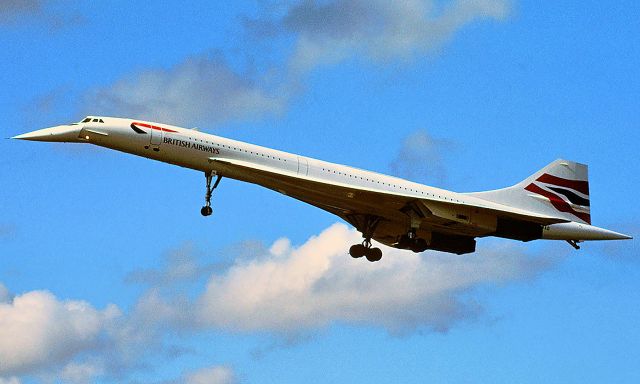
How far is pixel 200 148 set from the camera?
43625mm

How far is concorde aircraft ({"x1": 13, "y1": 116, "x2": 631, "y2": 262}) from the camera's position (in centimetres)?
4331

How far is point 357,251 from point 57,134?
12.0 m

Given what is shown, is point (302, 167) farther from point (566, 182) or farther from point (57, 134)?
Answer: point (566, 182)

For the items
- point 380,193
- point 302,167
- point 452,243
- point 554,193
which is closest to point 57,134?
point 302,167

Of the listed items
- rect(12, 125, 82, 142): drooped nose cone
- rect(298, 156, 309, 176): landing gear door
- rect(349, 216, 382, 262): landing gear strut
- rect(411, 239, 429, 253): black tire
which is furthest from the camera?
rect(349, 216, 382, 262): landing gear strut

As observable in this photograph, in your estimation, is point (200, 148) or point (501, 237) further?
point (501, 237)

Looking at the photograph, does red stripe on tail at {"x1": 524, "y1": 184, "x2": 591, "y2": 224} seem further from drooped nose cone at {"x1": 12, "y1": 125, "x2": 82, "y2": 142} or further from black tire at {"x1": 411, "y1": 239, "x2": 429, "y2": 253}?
drooped nose cone at {"x1": 12, "y1": 125, "x2": 82, "y2": 142}

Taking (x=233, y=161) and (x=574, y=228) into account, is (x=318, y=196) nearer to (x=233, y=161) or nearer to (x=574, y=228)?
(x=233, y=161)

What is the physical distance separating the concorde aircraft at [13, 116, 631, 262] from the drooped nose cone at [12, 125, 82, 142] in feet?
0.10

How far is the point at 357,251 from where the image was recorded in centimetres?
4906

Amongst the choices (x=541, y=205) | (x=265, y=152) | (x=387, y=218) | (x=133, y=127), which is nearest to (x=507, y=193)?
(x=541, y=205)

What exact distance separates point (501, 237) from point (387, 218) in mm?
4036

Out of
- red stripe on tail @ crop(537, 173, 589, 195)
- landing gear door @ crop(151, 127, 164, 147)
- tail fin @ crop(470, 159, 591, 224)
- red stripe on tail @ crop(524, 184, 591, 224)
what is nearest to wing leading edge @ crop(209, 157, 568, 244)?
tail fin @ crop(470, 159, 591, 224)

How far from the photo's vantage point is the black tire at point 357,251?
1929 inches
